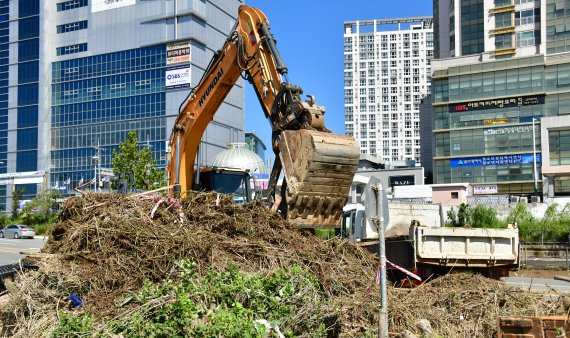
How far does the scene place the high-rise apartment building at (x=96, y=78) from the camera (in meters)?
81.5

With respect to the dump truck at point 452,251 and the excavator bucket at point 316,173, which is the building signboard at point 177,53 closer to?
the dump truck at point 452,251

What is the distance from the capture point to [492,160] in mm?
67875

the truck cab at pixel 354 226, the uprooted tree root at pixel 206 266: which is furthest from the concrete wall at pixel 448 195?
the uprooted tree root at pixel 206 266

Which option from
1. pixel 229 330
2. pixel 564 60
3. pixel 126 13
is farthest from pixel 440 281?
pixel 126 13

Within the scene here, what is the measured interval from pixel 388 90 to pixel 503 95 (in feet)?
309

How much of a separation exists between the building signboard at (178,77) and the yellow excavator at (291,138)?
67.8 metres

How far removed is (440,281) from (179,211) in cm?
470

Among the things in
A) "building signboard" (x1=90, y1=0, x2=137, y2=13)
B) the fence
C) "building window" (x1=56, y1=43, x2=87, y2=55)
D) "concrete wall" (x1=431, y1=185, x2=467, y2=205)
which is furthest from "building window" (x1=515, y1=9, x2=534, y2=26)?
"building window" (x1=56, y1=43, x2=87, y2=55)

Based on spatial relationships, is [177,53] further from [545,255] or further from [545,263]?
[545,263]

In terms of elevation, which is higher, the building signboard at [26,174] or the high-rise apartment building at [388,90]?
the high-rise apartment building at [388,90]

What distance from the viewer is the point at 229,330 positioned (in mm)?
6266

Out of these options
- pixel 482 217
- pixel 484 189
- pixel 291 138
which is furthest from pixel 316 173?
pixel 484 189

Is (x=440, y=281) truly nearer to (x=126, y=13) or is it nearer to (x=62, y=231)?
(x=62, y=231)

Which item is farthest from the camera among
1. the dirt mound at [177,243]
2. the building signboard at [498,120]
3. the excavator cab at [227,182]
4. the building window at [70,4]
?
the building window at [70,4]
